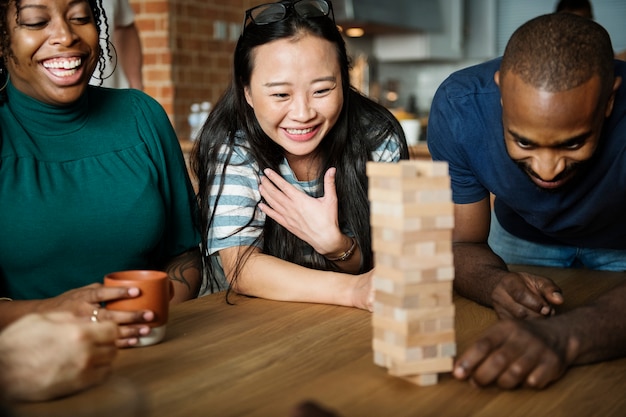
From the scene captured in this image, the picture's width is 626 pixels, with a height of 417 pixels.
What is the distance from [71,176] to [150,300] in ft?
1.66

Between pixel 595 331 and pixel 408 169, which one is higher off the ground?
pixel 408 169

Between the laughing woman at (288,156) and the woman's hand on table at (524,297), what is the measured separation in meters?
0.39

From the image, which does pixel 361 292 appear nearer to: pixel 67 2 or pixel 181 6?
pixel 67 2

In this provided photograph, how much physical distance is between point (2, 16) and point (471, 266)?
102 centimetres

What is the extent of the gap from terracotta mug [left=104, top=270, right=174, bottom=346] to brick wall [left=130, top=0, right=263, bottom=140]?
3408mm

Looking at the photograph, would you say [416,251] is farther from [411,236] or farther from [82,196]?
[82,196]

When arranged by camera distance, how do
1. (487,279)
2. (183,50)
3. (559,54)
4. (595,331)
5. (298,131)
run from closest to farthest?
(595,331) < (559,54) < (487,279) < (298,131) < (183,50)

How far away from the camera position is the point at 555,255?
69.0 inches

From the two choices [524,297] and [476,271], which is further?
[476,271]

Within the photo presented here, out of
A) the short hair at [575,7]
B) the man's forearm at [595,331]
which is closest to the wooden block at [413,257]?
the man's forearm at [595,331]

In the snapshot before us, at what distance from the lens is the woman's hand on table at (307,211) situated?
4.84 ft

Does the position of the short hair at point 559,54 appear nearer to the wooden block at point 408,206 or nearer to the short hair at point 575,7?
the wooden block at point 408,206

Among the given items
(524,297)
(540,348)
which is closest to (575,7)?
(524,297)

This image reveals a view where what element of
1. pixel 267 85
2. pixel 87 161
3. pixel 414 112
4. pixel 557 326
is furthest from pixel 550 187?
pixel 414 112
